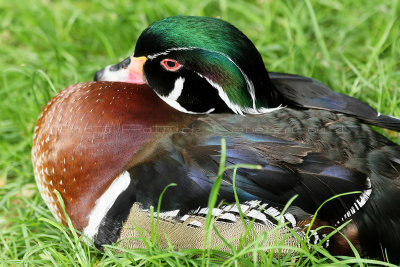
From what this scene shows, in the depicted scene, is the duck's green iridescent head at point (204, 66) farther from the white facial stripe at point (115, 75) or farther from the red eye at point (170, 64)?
the white facial stripe at point (115, 75)

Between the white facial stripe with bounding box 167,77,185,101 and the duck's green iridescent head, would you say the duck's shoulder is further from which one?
the white facial stripe with bounding box 167,77,185,101

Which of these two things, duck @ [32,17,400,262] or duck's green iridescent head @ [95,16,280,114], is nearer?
duck @ [32,17,400,262]

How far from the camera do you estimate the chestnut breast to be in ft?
7.07

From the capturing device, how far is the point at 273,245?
1995 mm

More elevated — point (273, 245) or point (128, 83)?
point (128, 83)

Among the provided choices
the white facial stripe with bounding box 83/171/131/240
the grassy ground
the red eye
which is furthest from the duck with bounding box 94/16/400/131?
the grassy ground

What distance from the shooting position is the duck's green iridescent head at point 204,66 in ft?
7.09

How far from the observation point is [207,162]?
203 centimetres

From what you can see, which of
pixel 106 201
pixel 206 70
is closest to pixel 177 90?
pixel 206 70

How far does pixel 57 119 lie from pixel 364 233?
1.45 meters

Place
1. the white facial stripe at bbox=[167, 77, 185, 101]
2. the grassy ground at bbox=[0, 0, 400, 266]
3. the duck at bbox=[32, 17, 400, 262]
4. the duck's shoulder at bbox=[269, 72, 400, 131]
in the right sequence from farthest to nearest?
the grassy ground at bbox=[0, 0, 400, 266] < the duck's shoulder at bbox=[269, 72, 400, 131] < the white facial stripe at bbox=[167, 77, 185, 101] < the duck at bbox=[32, 17, 400, 262]

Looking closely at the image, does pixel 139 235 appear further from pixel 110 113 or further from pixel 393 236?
pixel 393 236

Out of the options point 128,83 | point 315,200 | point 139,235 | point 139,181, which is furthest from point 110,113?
point 315,200

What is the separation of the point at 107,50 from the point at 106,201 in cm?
165
